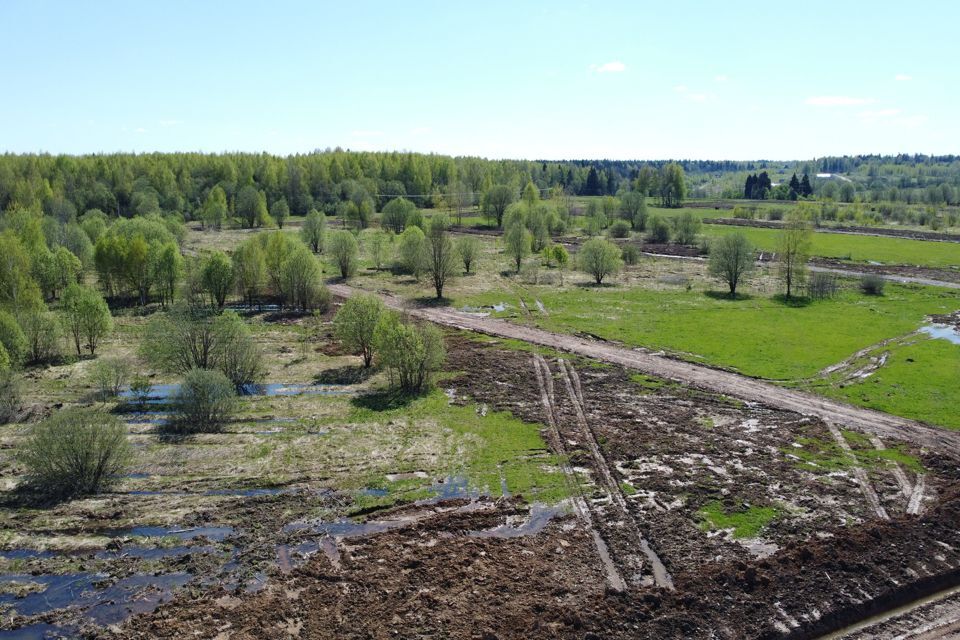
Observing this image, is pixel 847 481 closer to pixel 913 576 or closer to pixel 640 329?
pixel 913 576

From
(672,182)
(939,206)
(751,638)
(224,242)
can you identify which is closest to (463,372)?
(751,638)

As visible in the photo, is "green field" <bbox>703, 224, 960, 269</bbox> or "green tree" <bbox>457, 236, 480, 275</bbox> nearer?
"green tree" <bbox>457, 236, 480, 275</bbox>

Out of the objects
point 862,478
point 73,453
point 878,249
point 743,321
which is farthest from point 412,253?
point 878,249

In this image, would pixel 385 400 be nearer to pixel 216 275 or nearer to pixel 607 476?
pixel 607 476

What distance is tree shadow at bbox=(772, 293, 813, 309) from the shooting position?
68.5 meters

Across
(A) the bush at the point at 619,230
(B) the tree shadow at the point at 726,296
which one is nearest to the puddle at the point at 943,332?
(B) the tree shadow at the point at 726,296

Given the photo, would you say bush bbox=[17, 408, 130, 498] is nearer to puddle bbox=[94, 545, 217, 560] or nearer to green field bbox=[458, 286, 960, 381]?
puddle bbox=[94, 545, 217, 560]

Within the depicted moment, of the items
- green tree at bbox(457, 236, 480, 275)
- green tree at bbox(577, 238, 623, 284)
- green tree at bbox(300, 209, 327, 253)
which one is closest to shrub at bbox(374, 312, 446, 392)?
green tree at bbox(577, 238, 623, 284)

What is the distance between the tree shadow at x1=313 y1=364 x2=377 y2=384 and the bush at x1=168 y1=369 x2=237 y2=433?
8.71 m

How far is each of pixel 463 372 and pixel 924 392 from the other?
30.4m

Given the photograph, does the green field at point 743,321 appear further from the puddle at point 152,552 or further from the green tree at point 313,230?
the puddle at point 152,552

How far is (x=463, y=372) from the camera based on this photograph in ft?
155

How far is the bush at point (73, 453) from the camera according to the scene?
94.4ft

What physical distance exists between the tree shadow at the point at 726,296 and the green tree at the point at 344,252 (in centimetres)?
4290
